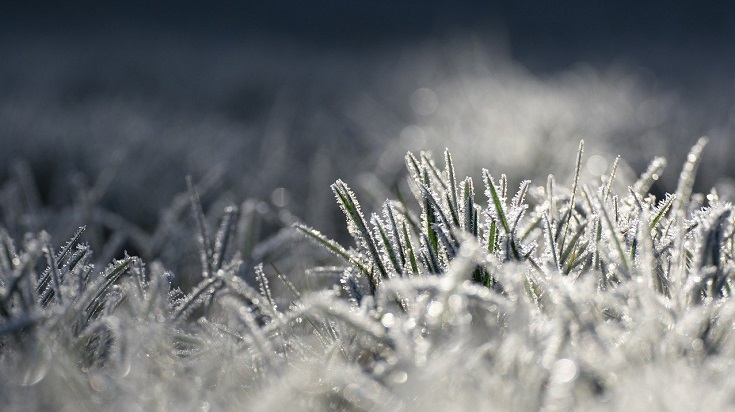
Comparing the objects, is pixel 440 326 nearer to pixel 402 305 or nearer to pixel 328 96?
pixel 402 305

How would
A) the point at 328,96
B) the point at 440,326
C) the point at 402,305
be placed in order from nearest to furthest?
the point at 440,326
the point at 402,305
the point at 328,96

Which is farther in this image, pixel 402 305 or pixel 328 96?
pixel 328 96

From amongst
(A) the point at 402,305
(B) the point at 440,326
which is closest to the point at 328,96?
(A) the point at 402,305

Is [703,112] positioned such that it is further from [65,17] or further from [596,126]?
[65,17]

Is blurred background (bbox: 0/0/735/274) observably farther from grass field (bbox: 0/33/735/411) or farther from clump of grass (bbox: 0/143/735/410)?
clump of grass (bbox: 0/143/735/410)

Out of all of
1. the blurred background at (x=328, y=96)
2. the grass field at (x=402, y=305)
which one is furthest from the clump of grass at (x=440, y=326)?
the blurred background at (x=328, y=96)

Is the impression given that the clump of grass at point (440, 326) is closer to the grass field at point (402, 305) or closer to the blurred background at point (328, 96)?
the grass field at point (402, 305)
